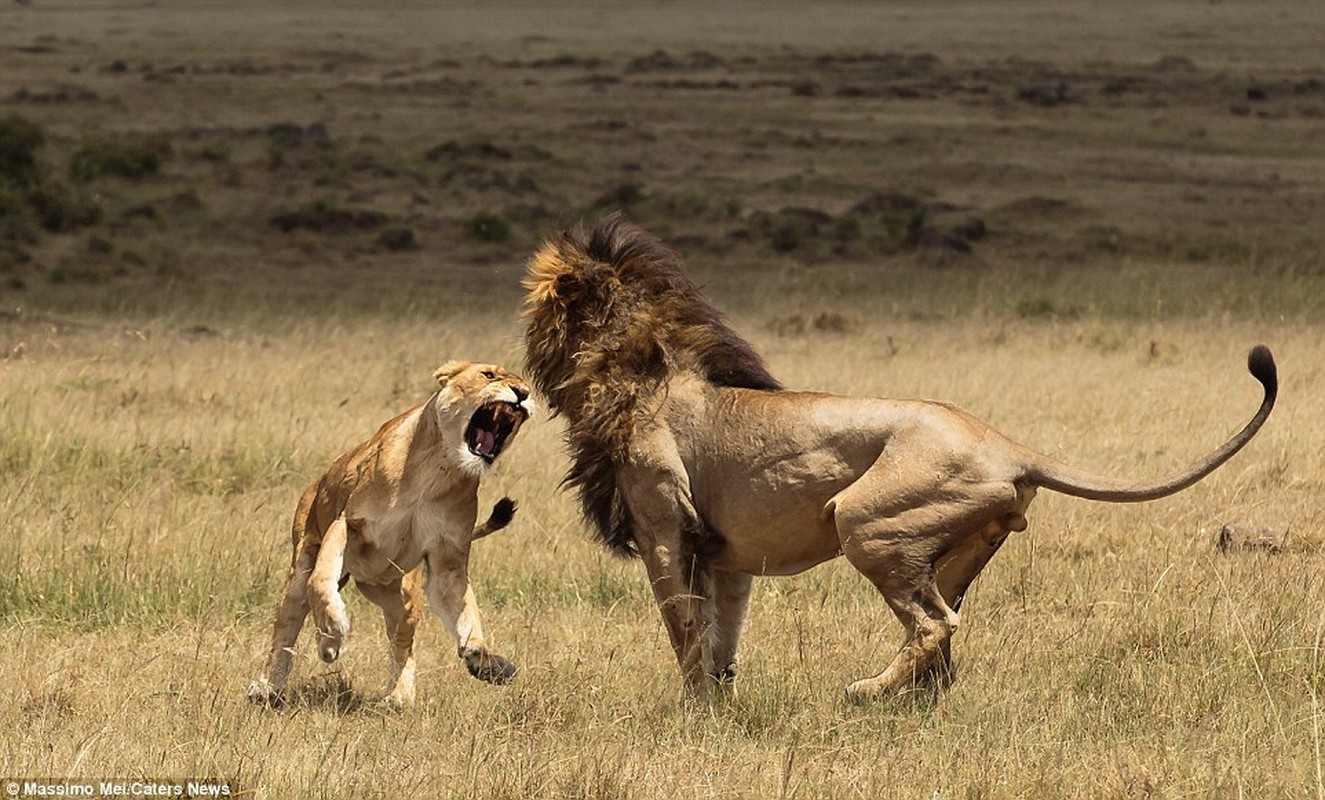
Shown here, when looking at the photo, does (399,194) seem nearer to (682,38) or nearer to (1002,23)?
(682,38)

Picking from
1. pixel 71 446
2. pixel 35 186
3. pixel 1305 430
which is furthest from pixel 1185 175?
pixel 71 446

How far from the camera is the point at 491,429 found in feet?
Answer: 18.3

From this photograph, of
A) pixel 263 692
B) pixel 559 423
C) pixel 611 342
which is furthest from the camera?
pixel 559 423

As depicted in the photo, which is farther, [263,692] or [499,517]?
[499,517]

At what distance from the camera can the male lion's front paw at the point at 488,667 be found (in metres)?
5.33

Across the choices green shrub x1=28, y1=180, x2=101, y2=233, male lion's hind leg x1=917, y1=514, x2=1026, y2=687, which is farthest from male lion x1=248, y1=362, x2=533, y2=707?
green shrub x1=28, y1=180, x2=101, y2=233

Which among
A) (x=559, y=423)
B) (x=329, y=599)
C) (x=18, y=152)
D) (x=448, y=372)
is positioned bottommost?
(x=18, y=152)

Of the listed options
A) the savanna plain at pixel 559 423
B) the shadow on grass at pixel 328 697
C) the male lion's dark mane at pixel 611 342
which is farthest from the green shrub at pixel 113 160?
the male lion's dark mane at pixel 611 342

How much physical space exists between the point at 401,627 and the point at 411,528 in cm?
37

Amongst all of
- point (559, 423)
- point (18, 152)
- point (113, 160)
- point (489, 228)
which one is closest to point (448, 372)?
point (559, 423)

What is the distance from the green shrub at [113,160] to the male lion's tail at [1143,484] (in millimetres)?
20427

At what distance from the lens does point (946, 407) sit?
214 inches

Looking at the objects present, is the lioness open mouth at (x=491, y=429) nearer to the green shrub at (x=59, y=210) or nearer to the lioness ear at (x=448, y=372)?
the lioness ear at (x=448, y=372)

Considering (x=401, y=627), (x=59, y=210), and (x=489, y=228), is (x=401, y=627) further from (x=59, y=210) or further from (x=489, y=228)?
(x=59, y=210)
